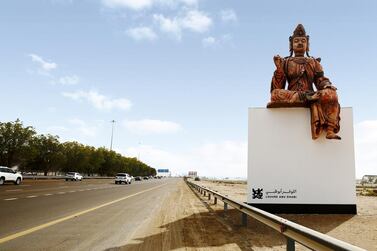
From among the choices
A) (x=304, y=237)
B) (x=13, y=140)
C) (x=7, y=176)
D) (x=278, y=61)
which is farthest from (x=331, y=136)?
(x=13, y=140)

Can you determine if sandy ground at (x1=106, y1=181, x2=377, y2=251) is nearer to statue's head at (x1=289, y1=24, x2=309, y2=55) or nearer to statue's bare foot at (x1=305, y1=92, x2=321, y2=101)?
statue's bare foot at (x1=305, y1=92, x2=321, y2=101)

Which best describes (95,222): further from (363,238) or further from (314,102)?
(314,102)

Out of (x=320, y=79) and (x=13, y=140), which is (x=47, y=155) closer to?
(x=13, y=140)

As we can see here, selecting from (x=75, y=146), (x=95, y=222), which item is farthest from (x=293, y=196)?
(x=75, y=146)

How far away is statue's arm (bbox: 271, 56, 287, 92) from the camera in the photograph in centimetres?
1628

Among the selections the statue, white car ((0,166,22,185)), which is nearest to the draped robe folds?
the statue

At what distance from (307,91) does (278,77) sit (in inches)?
58.8

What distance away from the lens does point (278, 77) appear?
53.6 ft

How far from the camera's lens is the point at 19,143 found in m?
74.6

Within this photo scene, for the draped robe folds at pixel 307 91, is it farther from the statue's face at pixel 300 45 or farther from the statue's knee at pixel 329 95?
the statue's face at pixel 300 45

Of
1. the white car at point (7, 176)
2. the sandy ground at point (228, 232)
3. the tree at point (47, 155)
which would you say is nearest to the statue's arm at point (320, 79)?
the sandy ground at point (228, 232)

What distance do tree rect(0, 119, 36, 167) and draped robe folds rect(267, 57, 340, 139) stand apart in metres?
66.9

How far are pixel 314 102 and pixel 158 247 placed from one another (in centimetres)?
904

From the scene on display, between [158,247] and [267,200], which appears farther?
[267,200]
